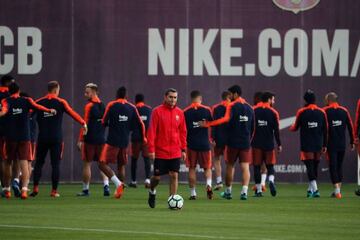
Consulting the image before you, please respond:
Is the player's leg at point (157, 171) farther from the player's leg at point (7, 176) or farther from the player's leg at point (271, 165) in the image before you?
the player's leg at point (271, 165)

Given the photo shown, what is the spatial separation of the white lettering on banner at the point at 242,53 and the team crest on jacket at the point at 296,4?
585 mm

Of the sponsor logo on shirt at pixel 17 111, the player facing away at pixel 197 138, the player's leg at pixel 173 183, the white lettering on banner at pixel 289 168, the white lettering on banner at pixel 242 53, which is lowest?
the white lettering on banner at pixel 289 168

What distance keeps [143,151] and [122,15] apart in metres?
4.02

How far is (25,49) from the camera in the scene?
1316 inches

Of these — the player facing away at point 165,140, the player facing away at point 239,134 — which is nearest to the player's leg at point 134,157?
the player facing away at point 239,134

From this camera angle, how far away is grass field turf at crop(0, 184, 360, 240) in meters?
17.4

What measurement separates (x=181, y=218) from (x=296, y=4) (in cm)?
1512

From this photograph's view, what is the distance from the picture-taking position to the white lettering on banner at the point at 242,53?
111ft

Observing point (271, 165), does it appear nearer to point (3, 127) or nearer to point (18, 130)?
point (18, 130)

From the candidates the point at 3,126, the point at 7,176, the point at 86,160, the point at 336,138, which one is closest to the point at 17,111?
the point at 3,126

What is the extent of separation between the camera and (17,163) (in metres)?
26.8

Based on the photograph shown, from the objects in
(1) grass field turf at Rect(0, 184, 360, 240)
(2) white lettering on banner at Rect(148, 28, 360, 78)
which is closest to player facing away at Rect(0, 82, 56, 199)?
(1) grass field turf at Rect(0, 184, 360, 240)

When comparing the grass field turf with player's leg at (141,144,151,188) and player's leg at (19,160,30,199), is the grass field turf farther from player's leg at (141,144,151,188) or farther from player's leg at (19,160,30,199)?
player's leg at (141,144,151,188)

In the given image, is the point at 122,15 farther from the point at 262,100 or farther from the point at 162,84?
the point at 262,100
